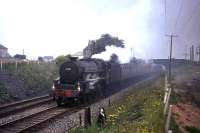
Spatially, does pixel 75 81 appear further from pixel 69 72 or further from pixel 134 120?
pixel 134 120

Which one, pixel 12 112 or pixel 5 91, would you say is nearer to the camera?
pixel 12 112

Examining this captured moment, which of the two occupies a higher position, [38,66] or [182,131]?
[38,66]

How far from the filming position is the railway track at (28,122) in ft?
56.5

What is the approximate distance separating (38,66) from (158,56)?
9118 centimetres

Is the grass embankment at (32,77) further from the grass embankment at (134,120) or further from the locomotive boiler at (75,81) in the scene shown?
the grass embankment at (134,120)

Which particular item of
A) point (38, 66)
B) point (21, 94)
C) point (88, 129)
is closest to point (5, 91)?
point (21, 94)

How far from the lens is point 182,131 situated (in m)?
18.8

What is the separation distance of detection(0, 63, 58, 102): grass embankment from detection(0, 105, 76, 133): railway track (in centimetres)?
738

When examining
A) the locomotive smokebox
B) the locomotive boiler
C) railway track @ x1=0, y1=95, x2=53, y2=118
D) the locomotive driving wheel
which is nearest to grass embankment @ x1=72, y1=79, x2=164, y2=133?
the locomotive boiler

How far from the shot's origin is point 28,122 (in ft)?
62.9

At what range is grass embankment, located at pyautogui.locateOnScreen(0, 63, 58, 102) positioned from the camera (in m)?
33.0

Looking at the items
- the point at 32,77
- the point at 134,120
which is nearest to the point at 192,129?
the point at 134,120

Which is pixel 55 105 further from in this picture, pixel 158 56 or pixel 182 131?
pixel 158 56

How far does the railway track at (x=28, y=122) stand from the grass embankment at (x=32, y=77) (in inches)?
290
